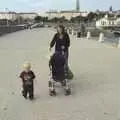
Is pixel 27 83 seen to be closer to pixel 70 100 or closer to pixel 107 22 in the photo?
pixel 70 100

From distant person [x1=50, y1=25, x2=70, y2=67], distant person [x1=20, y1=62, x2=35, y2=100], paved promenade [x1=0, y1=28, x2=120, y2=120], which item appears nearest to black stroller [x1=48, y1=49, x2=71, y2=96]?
paved promenade [x1=0, y1=28, x2=120, y2=120]

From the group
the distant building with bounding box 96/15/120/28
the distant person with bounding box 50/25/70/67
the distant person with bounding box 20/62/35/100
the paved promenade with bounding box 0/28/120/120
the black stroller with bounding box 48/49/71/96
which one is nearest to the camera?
the paved promenade with bounding box 0/28/120/120

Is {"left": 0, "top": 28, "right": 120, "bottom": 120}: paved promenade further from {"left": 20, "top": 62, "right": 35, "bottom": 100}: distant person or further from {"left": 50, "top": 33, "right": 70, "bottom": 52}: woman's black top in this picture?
{"left": 50, "top": 33, "right": 70, "bottom": 52}: woman's black top

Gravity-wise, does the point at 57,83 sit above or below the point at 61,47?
below

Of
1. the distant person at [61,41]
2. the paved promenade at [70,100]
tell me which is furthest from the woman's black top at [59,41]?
the paved promenade at [70,100]

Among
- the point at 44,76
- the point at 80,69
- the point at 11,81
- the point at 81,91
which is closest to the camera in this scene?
the point at 81,91

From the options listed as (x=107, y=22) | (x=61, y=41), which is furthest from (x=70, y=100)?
(x=107, y=22)

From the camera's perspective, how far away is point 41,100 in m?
9.85

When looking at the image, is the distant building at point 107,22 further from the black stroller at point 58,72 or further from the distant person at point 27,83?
the distant person at point 27,83

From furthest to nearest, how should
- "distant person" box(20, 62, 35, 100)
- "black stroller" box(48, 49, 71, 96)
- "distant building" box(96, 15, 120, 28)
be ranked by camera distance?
1. "distant building" box(96, 15, 120, 28)
2. "black stroller" box(48, 49, 71, 96)
3. "distant person" box(20, 62, 35, 100)

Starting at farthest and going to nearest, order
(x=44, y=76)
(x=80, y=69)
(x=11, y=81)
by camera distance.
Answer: (x=80, y=69)
(x=44, y=76)
(x=11, y=81)

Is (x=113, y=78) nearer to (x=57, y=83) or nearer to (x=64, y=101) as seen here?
(x=57, y=83)

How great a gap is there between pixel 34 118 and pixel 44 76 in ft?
19.2

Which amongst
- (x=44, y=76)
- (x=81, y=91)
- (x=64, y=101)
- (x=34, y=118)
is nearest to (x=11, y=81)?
(x=44, y=76)
